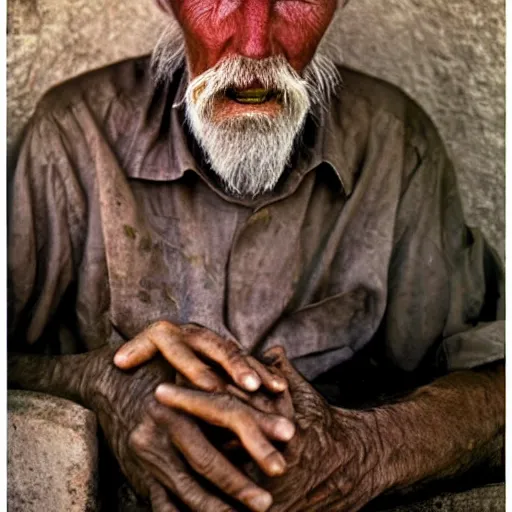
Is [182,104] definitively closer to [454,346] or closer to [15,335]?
[15,335]

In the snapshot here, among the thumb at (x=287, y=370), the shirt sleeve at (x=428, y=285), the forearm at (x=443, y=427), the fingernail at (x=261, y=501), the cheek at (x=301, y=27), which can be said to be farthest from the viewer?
the shirt sleeve at (x=428, y=285)

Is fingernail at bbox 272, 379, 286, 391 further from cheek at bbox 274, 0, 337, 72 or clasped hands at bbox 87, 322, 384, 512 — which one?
cheek at bbox 274, 0, 337, 72

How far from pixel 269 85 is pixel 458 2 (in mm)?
777

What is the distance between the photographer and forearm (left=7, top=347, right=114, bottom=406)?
10.3 ft

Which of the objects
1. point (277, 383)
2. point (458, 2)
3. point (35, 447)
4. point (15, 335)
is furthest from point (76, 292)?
point (458, 2)

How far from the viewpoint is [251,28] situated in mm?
3189

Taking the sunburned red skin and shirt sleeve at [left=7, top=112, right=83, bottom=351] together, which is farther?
shirt sleeve at [left=7, top=112, right=83, bottom=351]

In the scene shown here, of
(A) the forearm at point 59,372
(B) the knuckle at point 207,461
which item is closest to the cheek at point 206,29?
(A) the forearm at point 59,372

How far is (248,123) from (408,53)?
77 centimetres

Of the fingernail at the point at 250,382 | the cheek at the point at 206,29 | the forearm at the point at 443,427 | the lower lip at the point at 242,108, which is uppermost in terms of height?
the cheek at the point at 206,29

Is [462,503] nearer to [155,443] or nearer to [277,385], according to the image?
[277,385]

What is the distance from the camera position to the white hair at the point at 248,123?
3.17m

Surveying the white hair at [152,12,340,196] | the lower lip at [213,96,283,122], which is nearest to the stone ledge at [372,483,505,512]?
the white hair at [152,12,340,196]

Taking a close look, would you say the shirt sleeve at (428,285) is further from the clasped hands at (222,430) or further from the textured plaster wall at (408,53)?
the clasped hands at (222,430)
